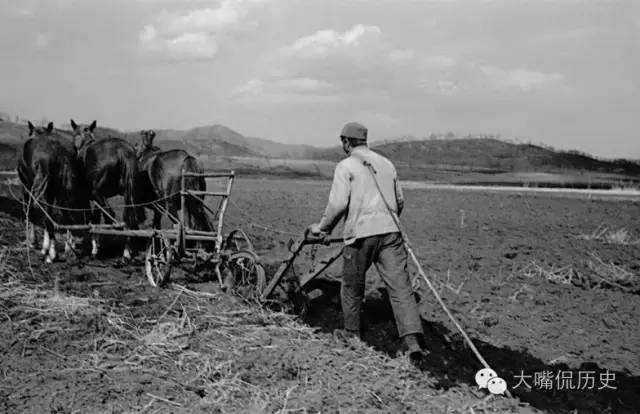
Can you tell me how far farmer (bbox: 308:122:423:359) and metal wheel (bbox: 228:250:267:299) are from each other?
129cm

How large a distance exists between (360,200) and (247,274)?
223 centimetres

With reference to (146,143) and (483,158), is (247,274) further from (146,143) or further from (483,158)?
(483,158)

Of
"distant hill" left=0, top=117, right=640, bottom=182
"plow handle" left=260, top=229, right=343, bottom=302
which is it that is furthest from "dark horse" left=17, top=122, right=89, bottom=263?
Answer: "distant hill" left=0, top=117, right=640, bottom=182

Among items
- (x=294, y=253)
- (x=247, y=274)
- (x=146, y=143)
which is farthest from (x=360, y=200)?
(x=146, y=143)

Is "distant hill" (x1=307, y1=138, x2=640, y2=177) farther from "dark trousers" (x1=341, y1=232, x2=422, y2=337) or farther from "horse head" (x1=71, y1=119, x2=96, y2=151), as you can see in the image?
"dark trousers" (x1=341, y1=232, x2=422, y2=337)

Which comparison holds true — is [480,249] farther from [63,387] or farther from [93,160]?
[63,387]

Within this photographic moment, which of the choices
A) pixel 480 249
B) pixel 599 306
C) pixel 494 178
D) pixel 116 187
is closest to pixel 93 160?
pixel 116 187

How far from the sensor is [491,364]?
6.37 meters

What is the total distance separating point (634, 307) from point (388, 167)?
4593mm

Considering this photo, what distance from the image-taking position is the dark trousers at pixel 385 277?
5621mm

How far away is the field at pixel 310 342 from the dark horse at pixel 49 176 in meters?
0.45

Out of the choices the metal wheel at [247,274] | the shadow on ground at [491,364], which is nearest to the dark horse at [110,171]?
the metal wheel at [247,274]

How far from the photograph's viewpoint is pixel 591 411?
5.43 metres

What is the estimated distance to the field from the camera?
4844 mm
